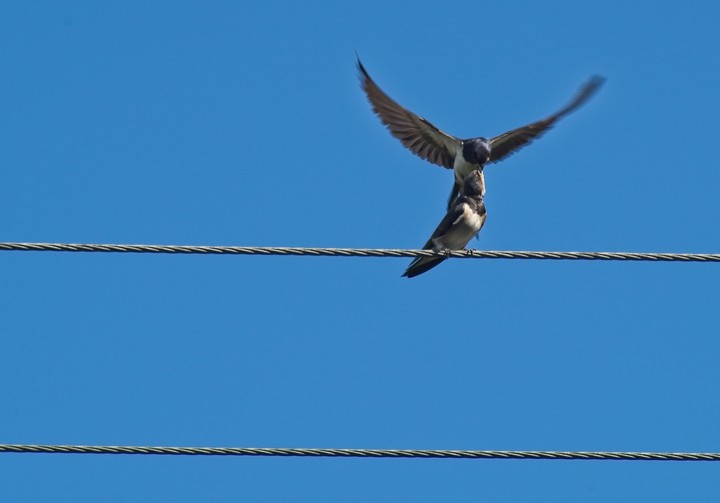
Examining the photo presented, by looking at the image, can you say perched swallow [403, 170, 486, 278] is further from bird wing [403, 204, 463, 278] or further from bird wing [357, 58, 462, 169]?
bird wing [357, 58, 462, 169]

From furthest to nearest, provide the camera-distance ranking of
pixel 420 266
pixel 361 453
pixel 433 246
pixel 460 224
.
→ 1. pixel 433 246
2. pixel 460 224
3. pixel 420 266
4. pixel 361 453

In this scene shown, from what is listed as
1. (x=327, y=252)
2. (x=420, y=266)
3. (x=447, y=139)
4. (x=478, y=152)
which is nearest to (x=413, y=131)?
(x=447, y=139)

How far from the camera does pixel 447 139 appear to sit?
36.0 ft

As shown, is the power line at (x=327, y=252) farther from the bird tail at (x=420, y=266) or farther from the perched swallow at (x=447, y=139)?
the perched swallow at (x=447, y=139)

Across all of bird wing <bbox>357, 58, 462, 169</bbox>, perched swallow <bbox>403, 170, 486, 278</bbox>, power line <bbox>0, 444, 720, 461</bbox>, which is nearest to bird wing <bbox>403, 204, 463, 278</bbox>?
perched swallow <bbox>403, 170, 486, 278</bbox>

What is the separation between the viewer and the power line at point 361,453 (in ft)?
18.3

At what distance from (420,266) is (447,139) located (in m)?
1.80

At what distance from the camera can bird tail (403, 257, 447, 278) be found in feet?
31.0

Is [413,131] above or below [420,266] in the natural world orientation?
above

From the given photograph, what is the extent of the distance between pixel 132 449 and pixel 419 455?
1165 millimetres

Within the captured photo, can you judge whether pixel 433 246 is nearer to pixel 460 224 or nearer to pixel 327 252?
pixel 460 224

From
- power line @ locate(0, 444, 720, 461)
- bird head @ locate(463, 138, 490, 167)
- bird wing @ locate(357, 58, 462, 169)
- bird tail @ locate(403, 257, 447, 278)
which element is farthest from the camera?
bird wing @ locate(357, 58, 462, 169)

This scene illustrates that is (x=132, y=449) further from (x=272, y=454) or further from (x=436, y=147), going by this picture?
(x=436, y=147)

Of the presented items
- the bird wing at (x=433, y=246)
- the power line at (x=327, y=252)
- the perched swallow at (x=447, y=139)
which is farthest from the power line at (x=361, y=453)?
the perched swallow at (x=447, y=139)
